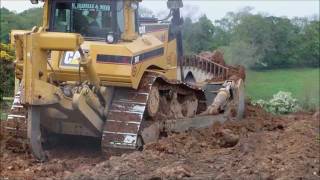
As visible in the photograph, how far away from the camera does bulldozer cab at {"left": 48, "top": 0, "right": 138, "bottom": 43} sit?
9.91m

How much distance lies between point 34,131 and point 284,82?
2181cm

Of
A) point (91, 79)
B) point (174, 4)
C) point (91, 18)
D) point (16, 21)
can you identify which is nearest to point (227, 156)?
point (91, 79)

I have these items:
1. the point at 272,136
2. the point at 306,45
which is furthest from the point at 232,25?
Result: the point at 272,136

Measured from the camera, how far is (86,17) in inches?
395

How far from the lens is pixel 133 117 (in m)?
9.66

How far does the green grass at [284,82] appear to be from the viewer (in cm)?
2511

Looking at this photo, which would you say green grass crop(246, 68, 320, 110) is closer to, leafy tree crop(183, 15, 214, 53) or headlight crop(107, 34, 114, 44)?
leafy tree crop(183, 15, 214, 53)

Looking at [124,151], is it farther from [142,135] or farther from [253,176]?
[253,176]

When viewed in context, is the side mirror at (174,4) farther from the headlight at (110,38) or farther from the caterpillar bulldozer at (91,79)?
the headlight at (110,38)

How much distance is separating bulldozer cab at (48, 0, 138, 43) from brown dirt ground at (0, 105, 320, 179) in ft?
5.35

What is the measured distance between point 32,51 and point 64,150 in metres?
2.18

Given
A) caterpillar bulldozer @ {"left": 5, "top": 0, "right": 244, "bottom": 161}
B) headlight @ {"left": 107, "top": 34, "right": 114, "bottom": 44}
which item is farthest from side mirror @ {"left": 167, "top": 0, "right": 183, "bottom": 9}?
headlight @ {"left": 107, "top": 34, "right": 114, "bottom": 44}

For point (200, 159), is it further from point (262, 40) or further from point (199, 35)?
point (262, 40)

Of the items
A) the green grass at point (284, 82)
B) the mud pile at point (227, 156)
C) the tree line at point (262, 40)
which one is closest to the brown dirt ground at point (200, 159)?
the mud pile at point (227, 156)
